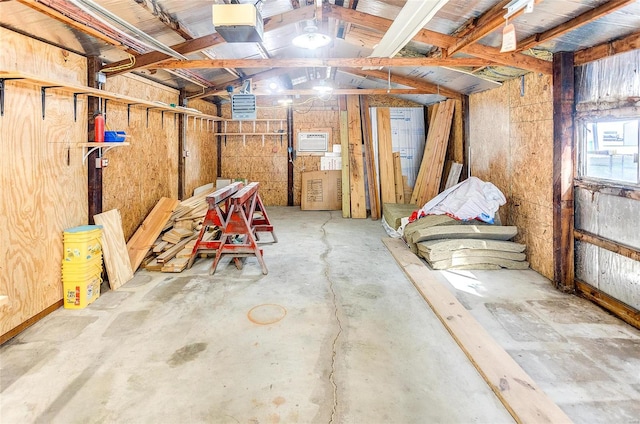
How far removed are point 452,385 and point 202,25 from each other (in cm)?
399

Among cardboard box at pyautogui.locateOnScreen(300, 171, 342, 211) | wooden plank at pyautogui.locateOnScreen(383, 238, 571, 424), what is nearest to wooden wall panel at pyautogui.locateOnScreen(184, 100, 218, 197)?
cardboard box at pyautogui.locateOnScreen(300, 171, 342, 211)

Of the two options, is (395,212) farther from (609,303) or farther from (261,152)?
(261,152)

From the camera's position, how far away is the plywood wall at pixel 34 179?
2701 mm

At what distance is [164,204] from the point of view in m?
5.21

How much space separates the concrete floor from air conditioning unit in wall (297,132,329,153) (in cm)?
501

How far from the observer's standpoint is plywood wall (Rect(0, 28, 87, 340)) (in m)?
2.70

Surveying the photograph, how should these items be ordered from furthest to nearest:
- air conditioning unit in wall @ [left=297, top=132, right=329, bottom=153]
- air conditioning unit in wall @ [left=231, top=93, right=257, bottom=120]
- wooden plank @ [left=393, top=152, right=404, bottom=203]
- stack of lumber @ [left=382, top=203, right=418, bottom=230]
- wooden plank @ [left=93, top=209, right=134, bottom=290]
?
air conditioning unit in wall @ [left=297, top=132, right=329, bottom=153] → wooden plank @ [left=393, top=152, right=404, bottom=203] → air conditioning unit in wall @ [left=231, top=93, right=257, bottom=120] → stack of lumber @ [left=382, top=203, right=418, bottom=230] → wooden plank @ [left=93, top=209, right=134, bottom=290]

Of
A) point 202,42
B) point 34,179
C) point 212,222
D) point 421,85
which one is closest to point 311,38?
point 202,42

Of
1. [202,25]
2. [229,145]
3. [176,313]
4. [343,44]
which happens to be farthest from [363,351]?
[229,145]

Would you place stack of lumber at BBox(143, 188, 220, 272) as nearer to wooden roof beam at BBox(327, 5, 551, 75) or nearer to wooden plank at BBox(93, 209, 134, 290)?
wooden plank at BBox(93, 209, 134, 290)

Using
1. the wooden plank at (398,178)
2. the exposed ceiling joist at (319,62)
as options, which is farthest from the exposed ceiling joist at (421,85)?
the exposed ceiling joist at (319,62)

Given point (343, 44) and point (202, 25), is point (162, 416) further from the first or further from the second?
point (343, 44)

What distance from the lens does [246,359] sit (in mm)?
2445

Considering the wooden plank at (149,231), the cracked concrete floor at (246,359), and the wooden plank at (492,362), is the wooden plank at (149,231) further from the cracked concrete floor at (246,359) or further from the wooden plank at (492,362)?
the wooden plank at (492,362)
